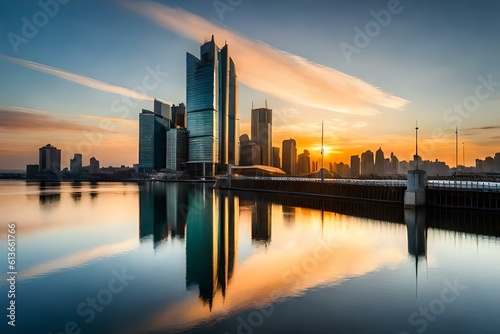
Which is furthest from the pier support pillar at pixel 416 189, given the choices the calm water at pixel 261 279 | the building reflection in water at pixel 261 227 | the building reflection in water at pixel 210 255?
the building reflection in water at pixel 210 255

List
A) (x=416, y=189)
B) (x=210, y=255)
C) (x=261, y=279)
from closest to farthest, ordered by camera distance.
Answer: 1. (x=261, y=279)
2. (x=210, y=255)
3. (x=416, y=189)

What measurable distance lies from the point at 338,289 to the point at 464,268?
10.3m

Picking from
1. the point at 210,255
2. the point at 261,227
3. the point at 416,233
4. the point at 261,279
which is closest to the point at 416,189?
the point at 416,233

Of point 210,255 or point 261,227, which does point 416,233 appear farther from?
point 210,255

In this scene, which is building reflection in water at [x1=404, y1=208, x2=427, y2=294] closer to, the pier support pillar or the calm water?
the calm water

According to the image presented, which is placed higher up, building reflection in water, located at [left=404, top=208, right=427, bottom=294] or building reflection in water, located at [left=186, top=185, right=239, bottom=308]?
building reflection in water, located at [left=404, top=208, right=427, bottom=294]

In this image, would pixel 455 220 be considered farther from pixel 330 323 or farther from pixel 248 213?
pixel 330 323

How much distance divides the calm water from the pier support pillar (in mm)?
10601

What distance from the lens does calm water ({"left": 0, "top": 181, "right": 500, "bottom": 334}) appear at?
13594 millimetres

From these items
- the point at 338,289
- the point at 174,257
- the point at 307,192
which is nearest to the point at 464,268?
the point at 338,289

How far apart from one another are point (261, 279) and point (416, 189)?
123 ft

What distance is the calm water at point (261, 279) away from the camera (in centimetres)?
1359

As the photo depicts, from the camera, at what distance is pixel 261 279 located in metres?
19.4

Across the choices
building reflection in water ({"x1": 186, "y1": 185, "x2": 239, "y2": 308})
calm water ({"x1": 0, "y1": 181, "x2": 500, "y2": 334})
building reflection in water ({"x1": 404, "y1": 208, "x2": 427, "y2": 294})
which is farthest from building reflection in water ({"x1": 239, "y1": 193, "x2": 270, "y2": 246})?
building reflection in water ({"x1": 404, "y1": 208, "x2": 427, "y2": 294})
